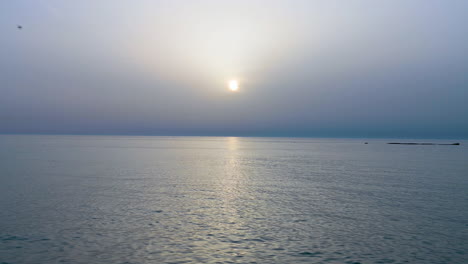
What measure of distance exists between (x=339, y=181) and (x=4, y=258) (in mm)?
28140

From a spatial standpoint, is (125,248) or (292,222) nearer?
(125,248)

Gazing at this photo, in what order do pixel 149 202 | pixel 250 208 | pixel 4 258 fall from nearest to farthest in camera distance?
pixel 4 258 < pixel 250 208 < pixel 149 202

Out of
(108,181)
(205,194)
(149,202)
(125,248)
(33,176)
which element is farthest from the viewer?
(33,176)

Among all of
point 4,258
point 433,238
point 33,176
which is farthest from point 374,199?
point 33,176

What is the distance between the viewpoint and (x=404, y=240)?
14.4m

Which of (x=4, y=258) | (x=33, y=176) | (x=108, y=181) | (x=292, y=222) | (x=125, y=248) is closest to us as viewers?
(x=4, y=258)

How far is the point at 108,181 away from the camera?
31.3m

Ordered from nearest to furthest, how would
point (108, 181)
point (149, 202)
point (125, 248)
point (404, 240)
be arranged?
point (125, 248) → point (404, 240) → point (149, 202) → point (108, 181)

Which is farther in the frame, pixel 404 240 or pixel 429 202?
pixel 429 202

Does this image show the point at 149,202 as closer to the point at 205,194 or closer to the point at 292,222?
the point at 205,194

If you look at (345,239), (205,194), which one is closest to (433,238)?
(345,239)

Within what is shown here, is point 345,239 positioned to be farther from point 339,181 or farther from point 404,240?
point 339,181

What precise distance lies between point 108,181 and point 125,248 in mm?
19577

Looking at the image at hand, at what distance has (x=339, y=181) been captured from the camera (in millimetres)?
32812
